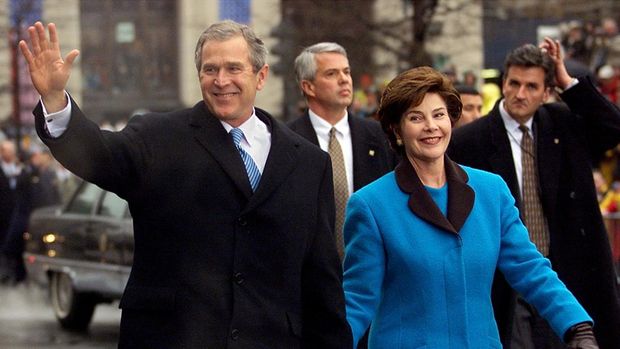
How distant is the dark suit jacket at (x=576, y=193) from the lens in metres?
7.48

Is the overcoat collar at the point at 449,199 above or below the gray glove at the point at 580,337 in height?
above

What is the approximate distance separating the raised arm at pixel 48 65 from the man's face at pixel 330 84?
375 cm

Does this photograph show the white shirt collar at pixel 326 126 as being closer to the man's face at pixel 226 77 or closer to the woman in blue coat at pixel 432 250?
the woman in blue coat at pixel 432 250

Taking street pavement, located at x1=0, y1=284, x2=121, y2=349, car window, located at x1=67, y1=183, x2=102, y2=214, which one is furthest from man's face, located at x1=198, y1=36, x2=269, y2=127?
car window, located at x1=67, y1=183, x2=102, y2=214

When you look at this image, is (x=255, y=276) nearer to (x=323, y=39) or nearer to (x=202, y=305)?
(x=202, y=305)

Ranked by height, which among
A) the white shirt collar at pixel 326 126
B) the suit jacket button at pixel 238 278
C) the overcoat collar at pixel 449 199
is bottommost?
the suit jacket button at pixel 238 278

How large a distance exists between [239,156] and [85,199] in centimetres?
947

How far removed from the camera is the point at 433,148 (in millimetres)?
5379

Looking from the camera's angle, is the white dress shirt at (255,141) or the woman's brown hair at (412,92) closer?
the white dress shirt at (255,141)

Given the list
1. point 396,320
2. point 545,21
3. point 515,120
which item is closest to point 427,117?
point 396,320

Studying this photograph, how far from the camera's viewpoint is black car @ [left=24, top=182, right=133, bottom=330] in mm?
13141

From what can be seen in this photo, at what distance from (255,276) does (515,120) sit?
3075mm

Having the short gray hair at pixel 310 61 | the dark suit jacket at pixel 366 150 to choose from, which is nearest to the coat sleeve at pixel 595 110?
the dark suit jacket at pixel 366 150

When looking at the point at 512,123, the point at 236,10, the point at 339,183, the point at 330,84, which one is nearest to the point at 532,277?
the point at 512,123
